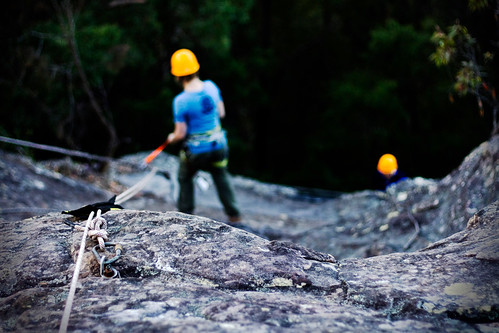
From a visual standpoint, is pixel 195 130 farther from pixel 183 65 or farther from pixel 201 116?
pixel 183 65

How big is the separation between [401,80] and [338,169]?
4.32 metres

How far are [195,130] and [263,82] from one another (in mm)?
16431

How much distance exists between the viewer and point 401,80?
17406mm

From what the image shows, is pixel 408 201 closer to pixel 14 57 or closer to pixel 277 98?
pixel 14 57

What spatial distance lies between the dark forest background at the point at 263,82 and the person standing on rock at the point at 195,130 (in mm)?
4423

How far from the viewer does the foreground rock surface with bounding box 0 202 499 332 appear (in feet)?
4.79

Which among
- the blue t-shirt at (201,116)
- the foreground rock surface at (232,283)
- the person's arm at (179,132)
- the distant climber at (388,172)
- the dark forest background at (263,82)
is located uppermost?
the dark forest background at (263,82)

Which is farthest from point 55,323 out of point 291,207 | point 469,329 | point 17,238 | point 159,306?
point 291,207

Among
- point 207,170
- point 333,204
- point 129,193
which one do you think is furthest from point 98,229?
point 333,204

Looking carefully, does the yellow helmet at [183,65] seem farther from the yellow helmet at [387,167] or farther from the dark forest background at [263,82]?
the dark forest background at [263,82]

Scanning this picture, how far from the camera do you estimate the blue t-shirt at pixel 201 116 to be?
181 inches

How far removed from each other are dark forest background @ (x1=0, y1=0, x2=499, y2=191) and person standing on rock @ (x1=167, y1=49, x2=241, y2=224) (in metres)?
4.42

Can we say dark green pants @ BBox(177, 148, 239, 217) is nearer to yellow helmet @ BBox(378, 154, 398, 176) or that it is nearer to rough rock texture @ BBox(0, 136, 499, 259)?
rough rock texture @ BBox(0, 136, 499, 259)

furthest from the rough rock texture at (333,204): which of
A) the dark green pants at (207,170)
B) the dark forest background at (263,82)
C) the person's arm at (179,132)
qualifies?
the dark forest background at (263,82)
